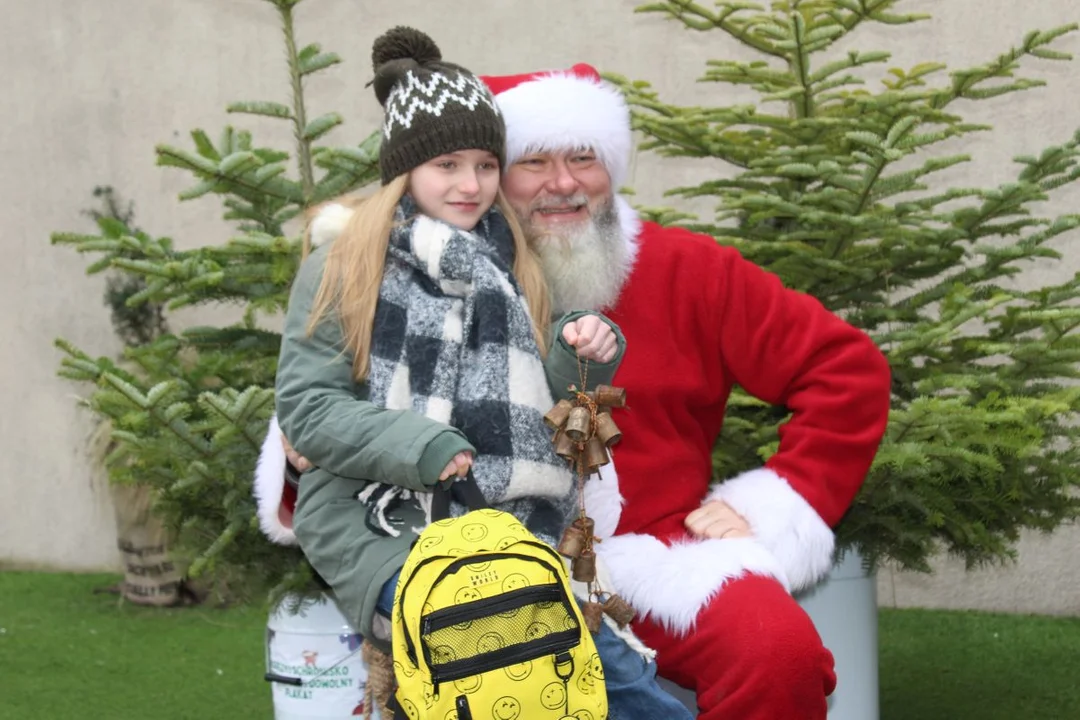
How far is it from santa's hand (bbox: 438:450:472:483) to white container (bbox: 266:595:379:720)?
1.16 m

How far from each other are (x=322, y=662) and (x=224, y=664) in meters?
1.86

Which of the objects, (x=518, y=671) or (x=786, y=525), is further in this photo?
(x=786, y=525)

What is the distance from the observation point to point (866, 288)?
374cm

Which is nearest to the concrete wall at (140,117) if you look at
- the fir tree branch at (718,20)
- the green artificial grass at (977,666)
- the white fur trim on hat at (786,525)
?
the green artificial grass at (977,666)

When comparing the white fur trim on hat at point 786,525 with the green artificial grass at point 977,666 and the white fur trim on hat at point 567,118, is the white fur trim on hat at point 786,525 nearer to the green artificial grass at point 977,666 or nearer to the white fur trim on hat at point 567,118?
the white fur trim on hat at point 567,118

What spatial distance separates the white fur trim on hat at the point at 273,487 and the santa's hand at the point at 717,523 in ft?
2.84

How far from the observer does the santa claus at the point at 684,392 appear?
98.8 inches

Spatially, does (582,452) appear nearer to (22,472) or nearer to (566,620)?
(566,620)

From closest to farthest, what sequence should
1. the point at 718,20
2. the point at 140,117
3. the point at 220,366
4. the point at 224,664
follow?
the point at 220,366
the point at 718,20
the point at 224,664
the point at 140,117

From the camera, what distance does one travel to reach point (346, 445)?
2.18 metres

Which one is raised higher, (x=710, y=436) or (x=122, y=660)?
(x=710, y=436)

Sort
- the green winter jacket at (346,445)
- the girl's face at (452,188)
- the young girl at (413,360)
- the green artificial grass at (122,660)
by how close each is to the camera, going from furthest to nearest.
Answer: the green artificial grass at (122,660), the girl's face at (452,188), the young girl at (413,360), the green winter jacket at (346,445)

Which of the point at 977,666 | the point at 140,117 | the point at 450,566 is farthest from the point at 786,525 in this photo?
the point at 140,117

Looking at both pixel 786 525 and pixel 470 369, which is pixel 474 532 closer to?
pixel 470 369
